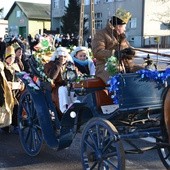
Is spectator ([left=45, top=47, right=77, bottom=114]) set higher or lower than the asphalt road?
higher

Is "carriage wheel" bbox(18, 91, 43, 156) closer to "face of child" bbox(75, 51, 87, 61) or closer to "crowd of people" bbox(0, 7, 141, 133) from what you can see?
"crowd of people" bbox(0, 7, 141, 133)

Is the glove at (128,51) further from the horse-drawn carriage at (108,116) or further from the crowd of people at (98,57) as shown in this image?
the horse-drawn carriage at (108,116)

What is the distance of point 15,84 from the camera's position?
283 inches

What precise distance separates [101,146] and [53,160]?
1.37 m

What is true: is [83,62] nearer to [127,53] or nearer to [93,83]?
[93,83]

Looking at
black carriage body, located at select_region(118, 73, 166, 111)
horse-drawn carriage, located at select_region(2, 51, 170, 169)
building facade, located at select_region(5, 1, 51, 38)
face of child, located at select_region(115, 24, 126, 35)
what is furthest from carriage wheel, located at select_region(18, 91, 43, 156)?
building facade, located at select_region(5, 1, 51, 38)

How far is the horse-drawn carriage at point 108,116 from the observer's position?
434cm

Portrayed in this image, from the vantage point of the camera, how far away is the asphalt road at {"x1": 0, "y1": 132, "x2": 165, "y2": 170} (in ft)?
17.6

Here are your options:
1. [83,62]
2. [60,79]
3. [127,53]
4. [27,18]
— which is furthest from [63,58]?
[27,18]

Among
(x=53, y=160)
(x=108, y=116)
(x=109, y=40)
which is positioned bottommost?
(x=53, y=160)

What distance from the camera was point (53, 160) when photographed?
5.67 metres

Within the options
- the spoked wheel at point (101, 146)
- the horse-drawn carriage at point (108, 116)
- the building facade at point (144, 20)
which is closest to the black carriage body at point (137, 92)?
the horse-drawn carriage at point (108, 116)

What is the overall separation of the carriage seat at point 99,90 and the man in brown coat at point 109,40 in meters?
0.08

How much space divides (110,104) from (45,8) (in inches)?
2616
